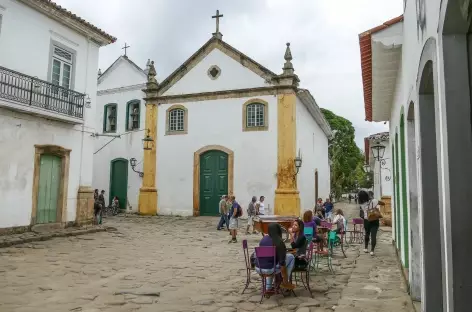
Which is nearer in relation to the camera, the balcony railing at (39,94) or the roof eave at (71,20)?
the balcony railing at (39,94)

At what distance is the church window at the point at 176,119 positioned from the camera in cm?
1984

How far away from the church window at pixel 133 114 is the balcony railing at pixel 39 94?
7989 millimetres

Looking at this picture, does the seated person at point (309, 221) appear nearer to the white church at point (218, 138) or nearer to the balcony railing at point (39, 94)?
the balcony railing at point (39, 94)

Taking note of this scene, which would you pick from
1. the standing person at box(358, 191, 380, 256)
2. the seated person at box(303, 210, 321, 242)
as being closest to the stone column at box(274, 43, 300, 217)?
the standing person at box(358, 191, 380, 256)

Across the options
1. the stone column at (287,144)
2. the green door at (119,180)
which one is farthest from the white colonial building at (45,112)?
the stone column at (287,144)

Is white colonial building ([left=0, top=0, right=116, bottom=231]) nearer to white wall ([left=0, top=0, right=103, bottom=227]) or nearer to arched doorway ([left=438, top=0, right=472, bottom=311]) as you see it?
white wall ([left=0, top=0, right=103, bottom=227])

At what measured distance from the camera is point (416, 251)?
17.3ft

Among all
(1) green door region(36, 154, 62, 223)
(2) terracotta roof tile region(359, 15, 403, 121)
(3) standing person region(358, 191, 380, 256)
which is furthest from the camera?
(1) green door region(36, 154, 62, 223)

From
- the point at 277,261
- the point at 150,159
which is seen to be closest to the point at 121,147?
the point at 150,159

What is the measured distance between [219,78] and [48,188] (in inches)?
377

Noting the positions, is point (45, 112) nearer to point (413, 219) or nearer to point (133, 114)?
point (133, 114)

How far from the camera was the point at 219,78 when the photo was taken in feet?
63.5

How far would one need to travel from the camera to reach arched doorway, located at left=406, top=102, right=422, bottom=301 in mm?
5285

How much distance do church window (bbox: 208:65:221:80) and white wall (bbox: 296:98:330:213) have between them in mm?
4076
